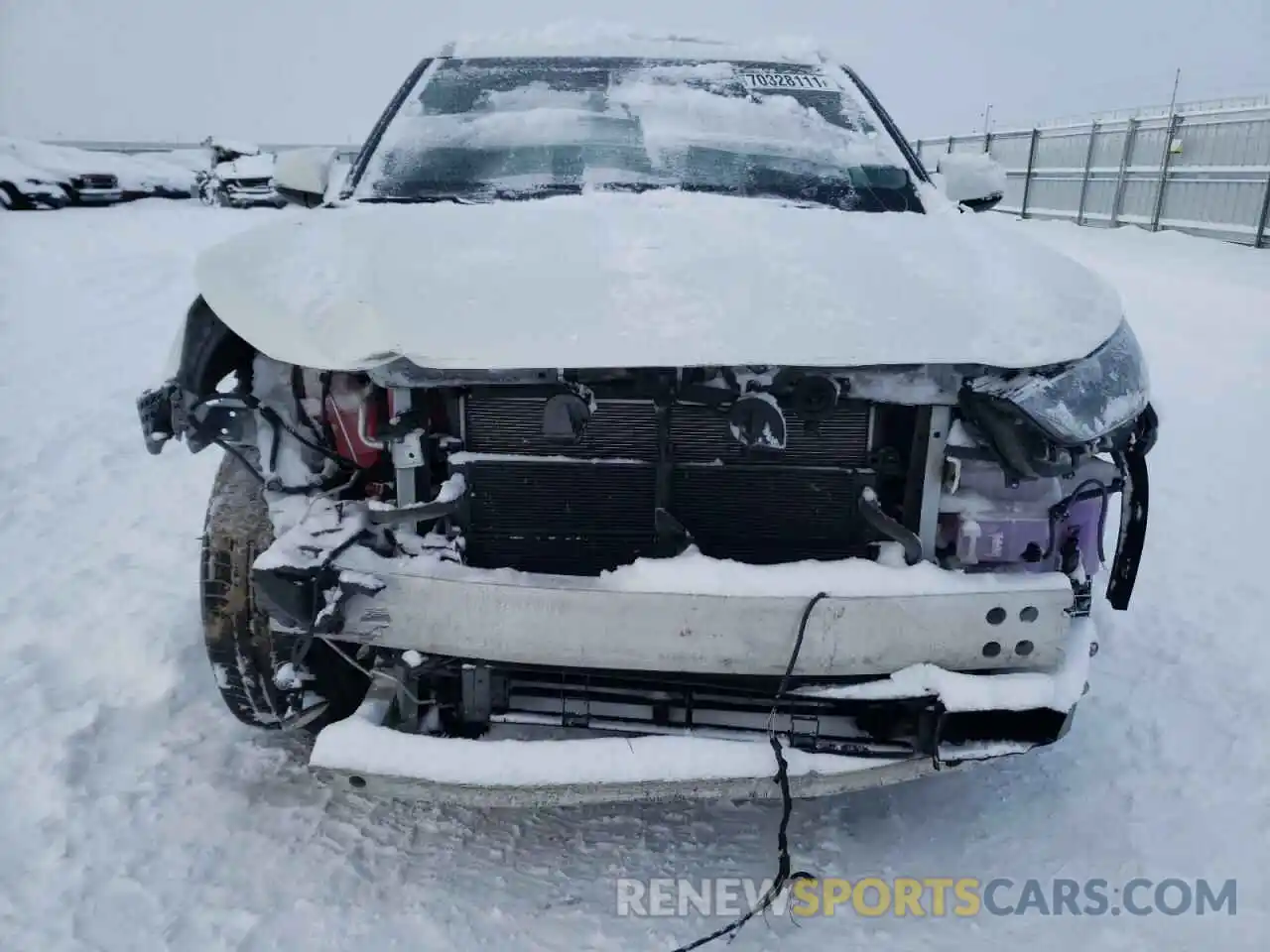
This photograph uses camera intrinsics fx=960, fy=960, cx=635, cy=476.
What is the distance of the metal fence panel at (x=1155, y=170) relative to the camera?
1080 centimetres

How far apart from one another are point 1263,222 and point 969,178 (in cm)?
911

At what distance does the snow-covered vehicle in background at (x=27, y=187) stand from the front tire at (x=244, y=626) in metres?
17.1

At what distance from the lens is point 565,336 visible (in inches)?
81.4

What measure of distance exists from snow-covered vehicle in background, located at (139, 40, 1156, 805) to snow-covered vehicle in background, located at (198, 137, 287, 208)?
18.3 m

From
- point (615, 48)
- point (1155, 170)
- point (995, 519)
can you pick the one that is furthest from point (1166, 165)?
point (995, 519)

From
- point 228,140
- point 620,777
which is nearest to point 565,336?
point 620,777

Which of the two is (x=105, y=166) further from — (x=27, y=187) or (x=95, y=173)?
(x=27, y=187)

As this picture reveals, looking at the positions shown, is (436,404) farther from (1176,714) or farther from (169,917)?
(1176,714)

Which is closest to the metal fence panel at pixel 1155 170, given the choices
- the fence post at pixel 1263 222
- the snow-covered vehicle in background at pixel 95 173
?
the fence post at pixel 1263 222

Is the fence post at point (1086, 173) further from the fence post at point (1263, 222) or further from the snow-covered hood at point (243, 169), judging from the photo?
the snow-covered hood at point (243, 169)

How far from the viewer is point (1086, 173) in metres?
14.5

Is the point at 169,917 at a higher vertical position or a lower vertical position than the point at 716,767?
lower

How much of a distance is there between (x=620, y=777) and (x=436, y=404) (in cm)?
98

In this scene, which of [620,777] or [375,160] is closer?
[620,777]
